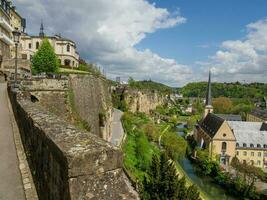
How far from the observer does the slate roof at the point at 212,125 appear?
51.6m

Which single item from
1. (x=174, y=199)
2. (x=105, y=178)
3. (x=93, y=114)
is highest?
(x=105, y=178)

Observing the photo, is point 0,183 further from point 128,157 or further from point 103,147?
point 128,157

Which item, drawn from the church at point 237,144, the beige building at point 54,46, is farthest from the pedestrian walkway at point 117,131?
the church at point 237,144

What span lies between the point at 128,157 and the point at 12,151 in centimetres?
2282

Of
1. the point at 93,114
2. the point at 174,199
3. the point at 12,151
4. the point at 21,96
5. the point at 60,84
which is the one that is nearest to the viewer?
the point at 12,151

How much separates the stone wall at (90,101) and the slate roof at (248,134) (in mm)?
27185

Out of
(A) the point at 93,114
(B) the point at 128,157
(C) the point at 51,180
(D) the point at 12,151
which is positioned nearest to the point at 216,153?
(B) the point at 128,157

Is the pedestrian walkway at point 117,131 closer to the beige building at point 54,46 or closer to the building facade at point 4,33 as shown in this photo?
the beige building at point 54,46

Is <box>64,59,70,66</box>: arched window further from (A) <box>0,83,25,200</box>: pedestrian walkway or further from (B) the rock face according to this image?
(A) <box>0,83,25,200</box>: pedestrian walkway

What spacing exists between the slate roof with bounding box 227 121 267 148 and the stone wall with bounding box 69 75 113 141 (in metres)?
27.2

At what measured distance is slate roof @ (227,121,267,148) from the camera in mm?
48969

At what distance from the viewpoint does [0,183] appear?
19.6 feet

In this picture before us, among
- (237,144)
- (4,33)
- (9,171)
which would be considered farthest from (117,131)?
(9,171)

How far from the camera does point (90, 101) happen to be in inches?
1185
